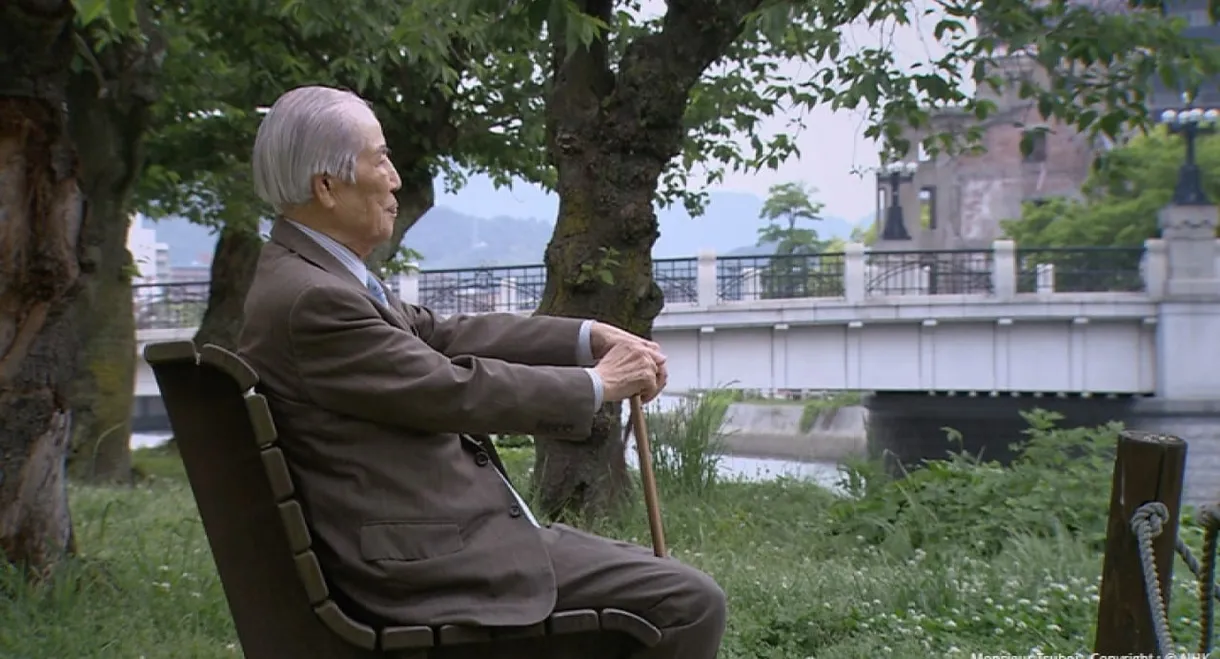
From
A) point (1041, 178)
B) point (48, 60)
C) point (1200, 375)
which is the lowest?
point (1200, 375)

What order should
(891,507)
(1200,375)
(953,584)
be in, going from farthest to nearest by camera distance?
(1200,375), (891,507), (953,584)

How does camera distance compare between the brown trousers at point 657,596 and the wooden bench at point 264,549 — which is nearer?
the wooden bench at point 264,549

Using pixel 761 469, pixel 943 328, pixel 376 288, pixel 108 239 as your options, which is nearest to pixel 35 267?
pixel 376 288

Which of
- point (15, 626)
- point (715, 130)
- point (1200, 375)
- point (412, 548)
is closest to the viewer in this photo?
point (412, 548)

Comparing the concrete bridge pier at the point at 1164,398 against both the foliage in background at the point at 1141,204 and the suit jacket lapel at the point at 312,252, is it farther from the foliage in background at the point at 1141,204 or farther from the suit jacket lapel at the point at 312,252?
the suit jacket lapel at the point at 312,252

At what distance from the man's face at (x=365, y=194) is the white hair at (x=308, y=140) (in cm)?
2

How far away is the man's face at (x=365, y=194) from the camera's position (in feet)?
8.39

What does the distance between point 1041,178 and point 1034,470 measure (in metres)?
63.0

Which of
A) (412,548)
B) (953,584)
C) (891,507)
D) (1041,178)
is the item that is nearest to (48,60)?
(412,548)

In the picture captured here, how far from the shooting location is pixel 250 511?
2.56m

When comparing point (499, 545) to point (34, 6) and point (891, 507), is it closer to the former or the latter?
point (34, 6)

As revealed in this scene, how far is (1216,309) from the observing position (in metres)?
27.3

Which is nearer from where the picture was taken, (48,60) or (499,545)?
(499,545)

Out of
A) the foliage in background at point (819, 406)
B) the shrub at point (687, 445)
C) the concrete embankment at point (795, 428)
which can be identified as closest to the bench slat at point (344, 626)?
the shrub at point (687, 445)
